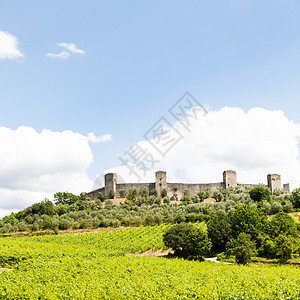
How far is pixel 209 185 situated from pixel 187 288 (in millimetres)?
62144

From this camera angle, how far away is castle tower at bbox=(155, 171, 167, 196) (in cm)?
6831

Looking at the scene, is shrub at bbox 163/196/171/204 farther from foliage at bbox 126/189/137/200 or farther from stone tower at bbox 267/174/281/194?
stone tower at bbox 267/174/281/194

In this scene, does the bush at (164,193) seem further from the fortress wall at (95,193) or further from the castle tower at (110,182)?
the fortress wall at (95,193)

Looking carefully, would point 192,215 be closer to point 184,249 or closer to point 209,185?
point 184,249

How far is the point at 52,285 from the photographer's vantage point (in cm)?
1203

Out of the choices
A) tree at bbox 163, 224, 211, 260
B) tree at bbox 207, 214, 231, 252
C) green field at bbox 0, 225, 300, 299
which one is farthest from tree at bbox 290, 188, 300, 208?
green field at bbox 0, 225, 300, 299

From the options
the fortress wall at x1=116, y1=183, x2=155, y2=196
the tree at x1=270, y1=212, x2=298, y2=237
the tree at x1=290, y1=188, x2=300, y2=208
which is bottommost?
the tree at x1=270, y1=212, x2=298, y2=237

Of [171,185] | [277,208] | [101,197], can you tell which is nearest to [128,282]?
[277,208]

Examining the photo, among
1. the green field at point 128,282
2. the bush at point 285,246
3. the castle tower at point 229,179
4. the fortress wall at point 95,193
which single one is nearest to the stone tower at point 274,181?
the castle tower at point 229,179

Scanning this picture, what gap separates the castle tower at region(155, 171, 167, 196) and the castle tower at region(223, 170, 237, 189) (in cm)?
1454

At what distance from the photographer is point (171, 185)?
228ft


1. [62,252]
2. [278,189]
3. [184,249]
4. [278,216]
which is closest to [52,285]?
[62,252]

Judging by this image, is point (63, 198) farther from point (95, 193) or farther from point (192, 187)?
point (192, 187)

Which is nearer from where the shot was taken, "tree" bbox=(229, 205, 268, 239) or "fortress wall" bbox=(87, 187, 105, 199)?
"tree" bbox=(229, 205, 268, 239)
